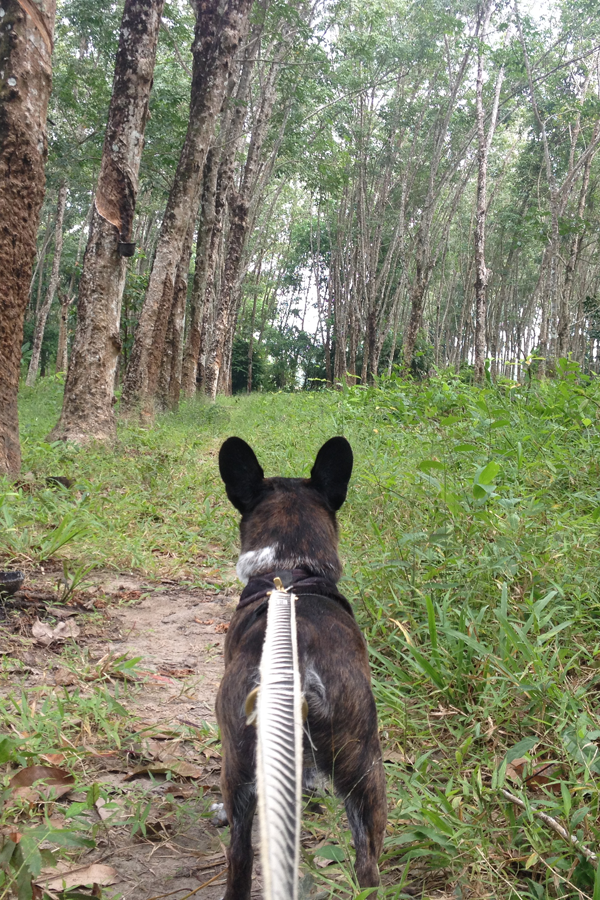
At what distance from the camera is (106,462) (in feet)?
23.9

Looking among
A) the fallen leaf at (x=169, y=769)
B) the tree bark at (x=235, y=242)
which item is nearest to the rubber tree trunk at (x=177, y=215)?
the tree bark at (x=235, y=242)

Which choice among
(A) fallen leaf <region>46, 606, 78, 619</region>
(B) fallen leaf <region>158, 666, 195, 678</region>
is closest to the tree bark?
(A) fallen leaf <region>46, 606, 78, 619</region>

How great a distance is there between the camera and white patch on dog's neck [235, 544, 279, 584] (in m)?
2.14

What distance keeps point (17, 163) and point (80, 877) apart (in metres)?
5.40

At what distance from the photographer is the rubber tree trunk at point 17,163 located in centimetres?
539

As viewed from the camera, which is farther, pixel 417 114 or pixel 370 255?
pixel 370 255

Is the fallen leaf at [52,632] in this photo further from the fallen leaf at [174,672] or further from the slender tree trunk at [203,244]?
the slender tree trunk at [203,244]

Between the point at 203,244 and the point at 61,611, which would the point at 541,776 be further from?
the point at 203,244

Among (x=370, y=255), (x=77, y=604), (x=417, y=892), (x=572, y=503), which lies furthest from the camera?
(x=370, y=255)

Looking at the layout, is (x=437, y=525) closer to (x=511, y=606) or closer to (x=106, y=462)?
(x=511, y=606)

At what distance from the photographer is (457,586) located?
356 cm

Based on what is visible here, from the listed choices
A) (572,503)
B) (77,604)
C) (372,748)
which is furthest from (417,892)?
(572,503)

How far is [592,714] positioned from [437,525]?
190cm

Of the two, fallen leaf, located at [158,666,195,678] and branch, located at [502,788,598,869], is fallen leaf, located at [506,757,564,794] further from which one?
fallen leaf, located at [158,666,195,678]
